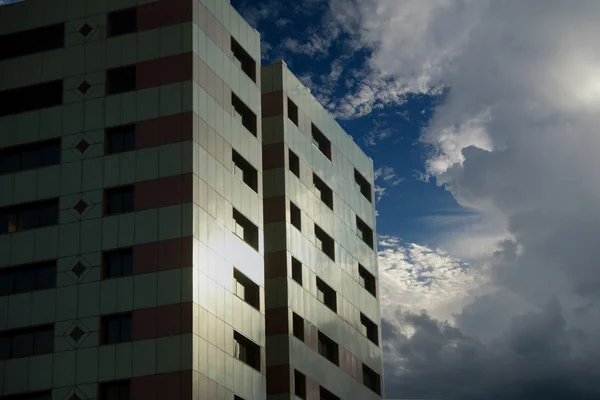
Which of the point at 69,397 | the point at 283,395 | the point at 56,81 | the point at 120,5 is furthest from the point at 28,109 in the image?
the point at 283,395

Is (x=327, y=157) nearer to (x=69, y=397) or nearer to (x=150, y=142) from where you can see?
(x=150, y=142)

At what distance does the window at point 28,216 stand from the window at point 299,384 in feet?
67.4

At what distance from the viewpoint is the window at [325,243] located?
90625 millimetres

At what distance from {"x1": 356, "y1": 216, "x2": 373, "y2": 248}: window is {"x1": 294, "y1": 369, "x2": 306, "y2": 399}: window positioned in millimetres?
20390

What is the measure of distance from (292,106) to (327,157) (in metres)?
7.38

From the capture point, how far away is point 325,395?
86.2 m

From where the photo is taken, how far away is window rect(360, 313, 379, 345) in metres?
96.7

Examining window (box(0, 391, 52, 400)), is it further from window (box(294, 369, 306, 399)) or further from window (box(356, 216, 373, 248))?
window (box(356, 216, 373, 248))

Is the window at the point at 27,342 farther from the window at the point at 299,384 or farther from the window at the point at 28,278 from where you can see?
the window at the point at 299,384

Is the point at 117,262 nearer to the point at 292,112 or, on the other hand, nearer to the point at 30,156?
the point at 30,156

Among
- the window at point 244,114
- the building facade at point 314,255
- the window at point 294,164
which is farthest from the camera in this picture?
the window at point 294,164

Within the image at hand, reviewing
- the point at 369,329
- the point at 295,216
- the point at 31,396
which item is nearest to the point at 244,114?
the point at 295,216

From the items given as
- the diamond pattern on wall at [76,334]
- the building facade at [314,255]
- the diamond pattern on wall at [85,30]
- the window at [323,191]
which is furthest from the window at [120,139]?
the window at [323,191]

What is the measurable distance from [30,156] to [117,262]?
10436 mm
